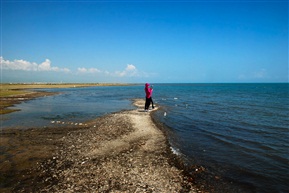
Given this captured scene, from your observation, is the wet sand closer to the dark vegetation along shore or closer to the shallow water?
the dark vegetation along shore

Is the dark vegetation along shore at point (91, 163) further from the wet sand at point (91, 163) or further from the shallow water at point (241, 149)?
the shallow water at point (241, 149)

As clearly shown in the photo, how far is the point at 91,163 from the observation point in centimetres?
1112

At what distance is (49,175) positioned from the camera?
10.0 metres

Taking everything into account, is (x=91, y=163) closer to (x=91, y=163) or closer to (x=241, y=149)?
(x=91, y=163)

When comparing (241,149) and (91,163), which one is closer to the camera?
(91,163)

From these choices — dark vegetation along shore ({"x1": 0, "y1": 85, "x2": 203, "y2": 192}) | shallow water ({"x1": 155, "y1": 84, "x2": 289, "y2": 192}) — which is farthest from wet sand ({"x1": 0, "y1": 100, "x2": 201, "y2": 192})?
shallow water ({"x1": 155, "y1": 84, "x2": 289, "y2": 192})

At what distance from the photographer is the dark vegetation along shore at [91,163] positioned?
891cm

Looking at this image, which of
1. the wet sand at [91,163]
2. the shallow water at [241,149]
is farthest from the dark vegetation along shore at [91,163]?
the shallow water at [241,149]

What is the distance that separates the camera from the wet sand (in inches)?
351

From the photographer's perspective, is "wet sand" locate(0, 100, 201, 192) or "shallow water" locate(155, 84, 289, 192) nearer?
"wet sand" locate(0, 100, 201, 192)

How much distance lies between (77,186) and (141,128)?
10363 millimetres

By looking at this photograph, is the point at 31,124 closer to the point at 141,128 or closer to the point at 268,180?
the point at 141,128

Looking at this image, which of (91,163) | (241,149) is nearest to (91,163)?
(91,163)

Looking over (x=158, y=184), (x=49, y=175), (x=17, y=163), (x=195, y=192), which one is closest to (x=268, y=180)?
(x=195, y=192)
